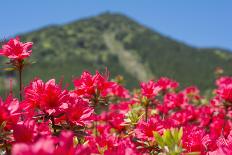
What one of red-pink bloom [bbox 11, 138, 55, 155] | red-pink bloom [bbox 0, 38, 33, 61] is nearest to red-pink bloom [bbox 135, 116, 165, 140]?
red-pink bloom [bbox 0, 38, 33, 61]

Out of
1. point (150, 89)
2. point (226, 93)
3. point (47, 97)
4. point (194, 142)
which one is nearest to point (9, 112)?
point (47, 97)

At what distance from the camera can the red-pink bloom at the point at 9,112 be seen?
6.39 feet

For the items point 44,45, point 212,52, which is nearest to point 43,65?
point 44,45

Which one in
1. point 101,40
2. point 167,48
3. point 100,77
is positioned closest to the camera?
point 100,77

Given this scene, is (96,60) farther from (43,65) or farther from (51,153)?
(51,153)

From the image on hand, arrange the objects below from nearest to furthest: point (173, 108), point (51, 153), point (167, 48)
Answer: point (51, 153), point (173, 108), point (167, 48)

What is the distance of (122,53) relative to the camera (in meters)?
183

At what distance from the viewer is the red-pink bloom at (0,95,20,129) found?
195 cm

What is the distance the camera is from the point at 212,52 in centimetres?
16375

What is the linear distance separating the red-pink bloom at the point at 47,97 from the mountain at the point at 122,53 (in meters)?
119

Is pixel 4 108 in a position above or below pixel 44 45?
below

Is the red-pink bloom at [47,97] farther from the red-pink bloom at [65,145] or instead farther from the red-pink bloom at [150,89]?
the red-pink bloom at [150,89]

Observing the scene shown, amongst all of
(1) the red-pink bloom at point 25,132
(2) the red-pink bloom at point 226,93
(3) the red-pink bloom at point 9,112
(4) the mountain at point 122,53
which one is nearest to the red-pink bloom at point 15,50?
(3) the red-pink bloom at point 9,112

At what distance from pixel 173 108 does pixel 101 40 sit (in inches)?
7149
